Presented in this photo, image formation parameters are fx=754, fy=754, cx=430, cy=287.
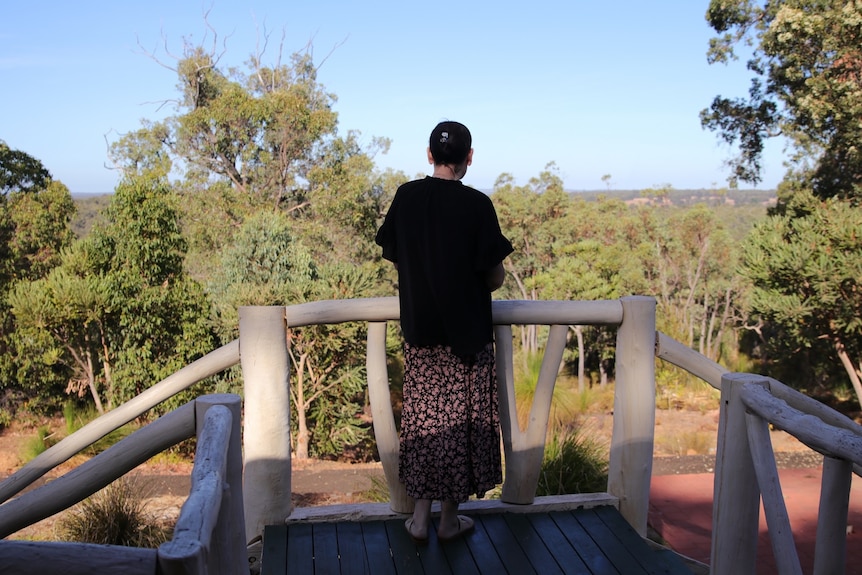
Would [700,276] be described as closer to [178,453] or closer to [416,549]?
[178,453]

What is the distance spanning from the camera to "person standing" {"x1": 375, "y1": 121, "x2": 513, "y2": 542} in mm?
2430

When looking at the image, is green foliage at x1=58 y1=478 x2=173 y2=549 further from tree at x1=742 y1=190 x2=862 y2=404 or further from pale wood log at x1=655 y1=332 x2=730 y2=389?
tree at x1=742 y1=190 x2=862 y2=404

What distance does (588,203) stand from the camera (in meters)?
22.6

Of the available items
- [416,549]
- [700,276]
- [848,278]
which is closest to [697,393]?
[848,278]

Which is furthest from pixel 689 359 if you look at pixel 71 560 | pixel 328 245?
pixel 328 245

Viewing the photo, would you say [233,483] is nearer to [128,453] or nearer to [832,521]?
[128,453]

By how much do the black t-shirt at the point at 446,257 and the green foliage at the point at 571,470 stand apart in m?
2.35

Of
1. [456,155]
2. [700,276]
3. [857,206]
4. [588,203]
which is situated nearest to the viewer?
[456,155]

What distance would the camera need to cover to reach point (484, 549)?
8.52 ft

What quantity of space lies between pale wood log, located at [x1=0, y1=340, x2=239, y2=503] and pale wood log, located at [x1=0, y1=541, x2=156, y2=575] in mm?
1511

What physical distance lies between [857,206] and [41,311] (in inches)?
476

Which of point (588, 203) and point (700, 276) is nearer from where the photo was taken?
point (700, 276)

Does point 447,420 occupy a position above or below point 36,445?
above

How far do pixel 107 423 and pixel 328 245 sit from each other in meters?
15.6
